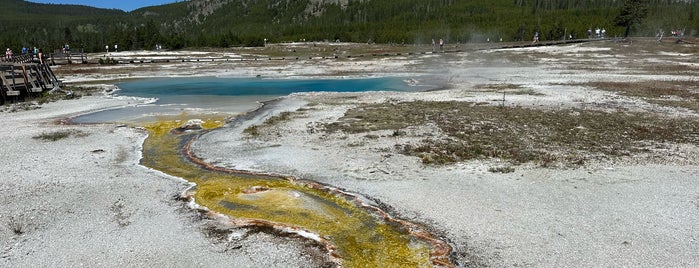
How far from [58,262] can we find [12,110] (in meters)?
19.8

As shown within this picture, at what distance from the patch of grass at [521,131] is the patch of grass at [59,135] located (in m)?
8.62

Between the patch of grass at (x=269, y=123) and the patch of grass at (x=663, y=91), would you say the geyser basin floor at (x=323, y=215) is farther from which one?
the patch of grass at (x=663, y=91)

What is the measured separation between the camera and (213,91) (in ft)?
101

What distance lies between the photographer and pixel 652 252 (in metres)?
6.92

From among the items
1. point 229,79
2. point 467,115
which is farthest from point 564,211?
point 229,79

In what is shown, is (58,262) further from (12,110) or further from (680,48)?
(680,48)

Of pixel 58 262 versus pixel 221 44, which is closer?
pixel 58 262

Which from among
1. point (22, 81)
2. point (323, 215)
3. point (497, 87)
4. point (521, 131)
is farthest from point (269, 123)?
point (22, 81)

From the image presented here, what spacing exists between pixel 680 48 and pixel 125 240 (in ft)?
216

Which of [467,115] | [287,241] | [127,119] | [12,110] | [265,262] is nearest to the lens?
[265,262]

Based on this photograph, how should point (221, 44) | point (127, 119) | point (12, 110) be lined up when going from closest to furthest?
1. point (127, 119)
2. point (12, 110)
3. point (221, 44)

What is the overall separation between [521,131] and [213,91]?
71.5 ft

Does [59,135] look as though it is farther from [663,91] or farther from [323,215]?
[663,91]

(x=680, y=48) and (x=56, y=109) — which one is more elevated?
(x=680, y=48)
